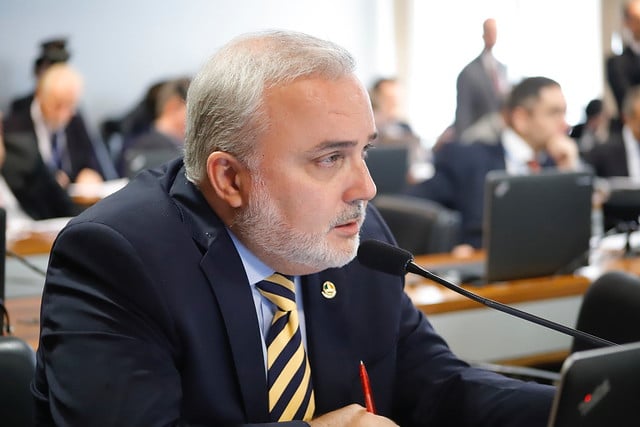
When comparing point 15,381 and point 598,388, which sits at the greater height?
point 598,388

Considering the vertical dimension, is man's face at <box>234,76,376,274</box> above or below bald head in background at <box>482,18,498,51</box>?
above

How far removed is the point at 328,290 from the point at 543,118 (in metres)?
2.86

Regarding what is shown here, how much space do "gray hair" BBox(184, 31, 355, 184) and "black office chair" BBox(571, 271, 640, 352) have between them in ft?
2.39

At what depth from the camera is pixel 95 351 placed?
1.30m

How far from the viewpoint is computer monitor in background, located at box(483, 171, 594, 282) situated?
2764mm

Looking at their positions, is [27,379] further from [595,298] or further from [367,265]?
[595,298]

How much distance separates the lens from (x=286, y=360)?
58.6 inches

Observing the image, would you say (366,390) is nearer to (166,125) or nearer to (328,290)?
(328,290)

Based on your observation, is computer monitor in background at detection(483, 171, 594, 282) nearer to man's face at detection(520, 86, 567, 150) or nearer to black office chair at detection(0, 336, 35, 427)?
man's face at detection(520, 86, 567, 150)

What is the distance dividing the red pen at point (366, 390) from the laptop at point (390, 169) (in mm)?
3596

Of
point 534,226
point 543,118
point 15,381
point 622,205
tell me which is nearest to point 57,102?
point 543,118

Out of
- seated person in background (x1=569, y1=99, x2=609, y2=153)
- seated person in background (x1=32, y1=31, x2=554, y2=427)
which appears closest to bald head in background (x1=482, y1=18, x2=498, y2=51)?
seated person in background (x1=569, y1=99, x2=609, y2=153)

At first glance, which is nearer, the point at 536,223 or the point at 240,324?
the point at 240,324

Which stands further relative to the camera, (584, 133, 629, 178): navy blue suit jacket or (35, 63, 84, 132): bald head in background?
(35, 63, 84, 132): bald head in background
